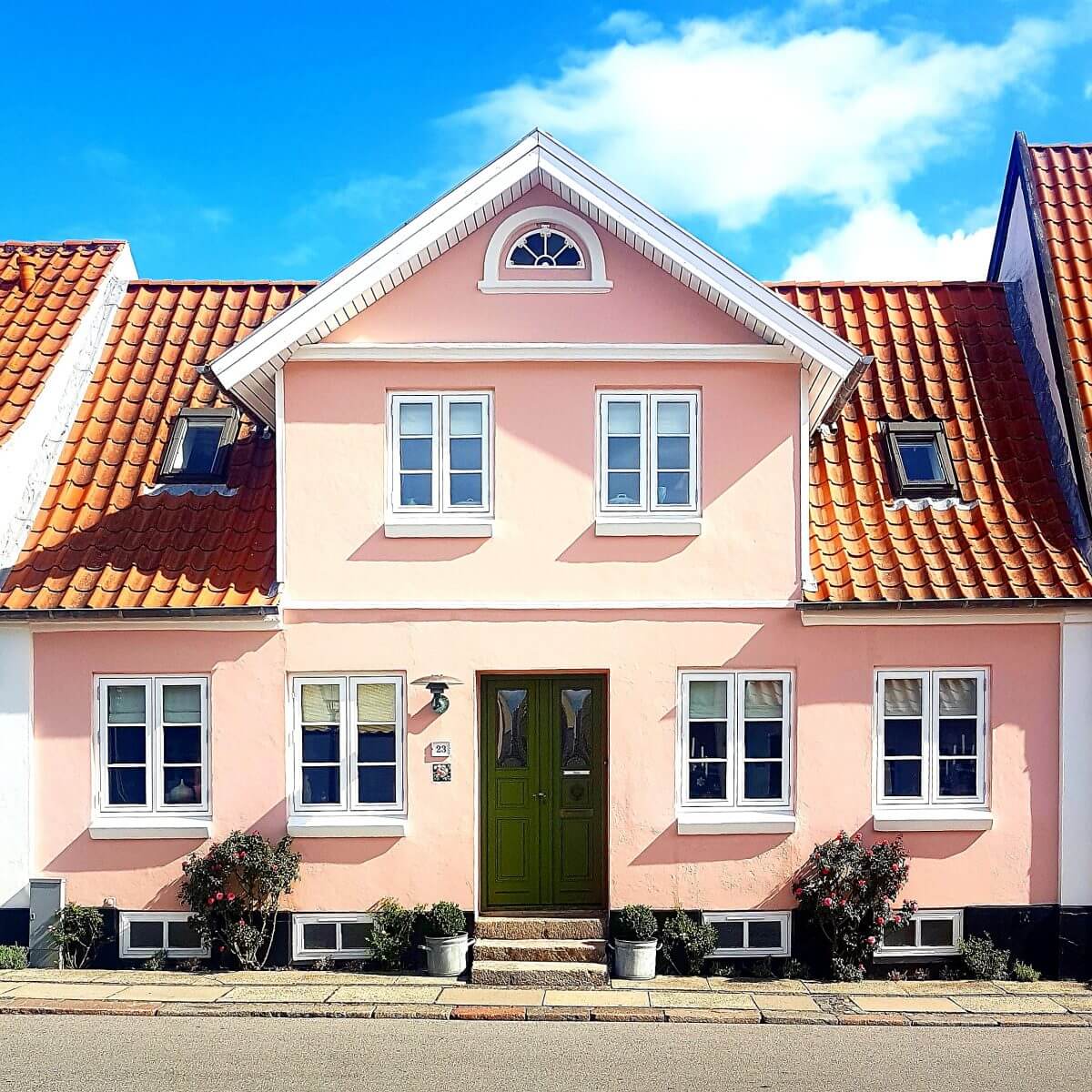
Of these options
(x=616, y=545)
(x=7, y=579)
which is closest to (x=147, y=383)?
(x=7, y=579)

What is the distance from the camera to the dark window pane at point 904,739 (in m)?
11.3

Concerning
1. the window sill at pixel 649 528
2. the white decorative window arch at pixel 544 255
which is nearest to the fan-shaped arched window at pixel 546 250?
the white decorative window arch at pixel 544 255

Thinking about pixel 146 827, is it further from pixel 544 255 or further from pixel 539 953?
pixel 544 255

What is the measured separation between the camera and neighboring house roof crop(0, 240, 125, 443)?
12.1 metres

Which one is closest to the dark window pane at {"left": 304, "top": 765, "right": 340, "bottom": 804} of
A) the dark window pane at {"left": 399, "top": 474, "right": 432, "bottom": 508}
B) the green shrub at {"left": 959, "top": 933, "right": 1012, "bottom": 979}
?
the dark window pane at {"left": 399, "top": 474, "right": 432, "bottom": 508}

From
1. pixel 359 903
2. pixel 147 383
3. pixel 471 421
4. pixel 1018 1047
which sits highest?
pixel 147 383

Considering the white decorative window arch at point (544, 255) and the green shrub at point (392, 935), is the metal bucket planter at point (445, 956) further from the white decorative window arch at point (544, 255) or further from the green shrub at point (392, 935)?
the white decorative window arch at point (544, 255)

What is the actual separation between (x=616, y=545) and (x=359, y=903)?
14.6ft

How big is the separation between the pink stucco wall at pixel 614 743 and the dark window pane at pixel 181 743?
0.91 ft

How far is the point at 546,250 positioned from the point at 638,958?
720 cm

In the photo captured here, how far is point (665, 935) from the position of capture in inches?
430

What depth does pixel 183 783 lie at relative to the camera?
442 inches

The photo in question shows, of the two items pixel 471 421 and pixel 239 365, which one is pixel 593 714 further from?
pixel 239 365

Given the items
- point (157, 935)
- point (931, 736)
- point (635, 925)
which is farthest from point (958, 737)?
point (157, 935)
